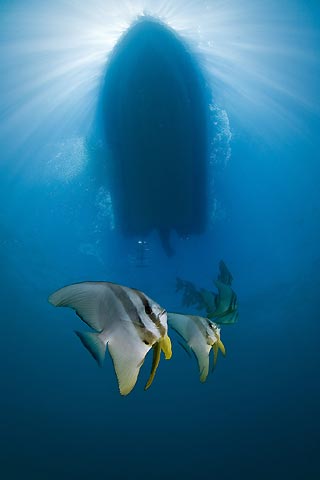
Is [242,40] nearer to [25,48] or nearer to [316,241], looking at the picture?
[25,48]

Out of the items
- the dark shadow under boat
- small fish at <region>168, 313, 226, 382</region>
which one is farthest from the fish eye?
the dark shadow under boat

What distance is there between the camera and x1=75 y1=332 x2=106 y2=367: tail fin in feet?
3.30

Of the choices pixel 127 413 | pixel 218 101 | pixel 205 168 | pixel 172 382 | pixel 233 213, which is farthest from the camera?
pixel 127 413

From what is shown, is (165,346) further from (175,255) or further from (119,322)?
(175,255)

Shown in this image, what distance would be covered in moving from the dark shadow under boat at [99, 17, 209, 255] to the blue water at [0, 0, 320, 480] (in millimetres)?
536

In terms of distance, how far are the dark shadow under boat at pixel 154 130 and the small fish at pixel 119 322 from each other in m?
11.2

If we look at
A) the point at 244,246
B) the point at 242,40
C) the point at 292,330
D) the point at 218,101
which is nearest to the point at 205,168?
the point at 218,101

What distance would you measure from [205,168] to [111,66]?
17.6 feet

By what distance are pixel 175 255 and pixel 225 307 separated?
14647 mm

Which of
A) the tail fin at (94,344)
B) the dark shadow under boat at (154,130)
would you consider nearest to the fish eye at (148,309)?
the tail fin at (94,344)

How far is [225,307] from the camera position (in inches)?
90.5

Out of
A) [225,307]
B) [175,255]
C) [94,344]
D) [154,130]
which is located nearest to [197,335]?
[94,344]

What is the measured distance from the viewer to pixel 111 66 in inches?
427

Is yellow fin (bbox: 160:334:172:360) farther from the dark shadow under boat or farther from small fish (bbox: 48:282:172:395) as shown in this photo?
the dark shadow under boat
